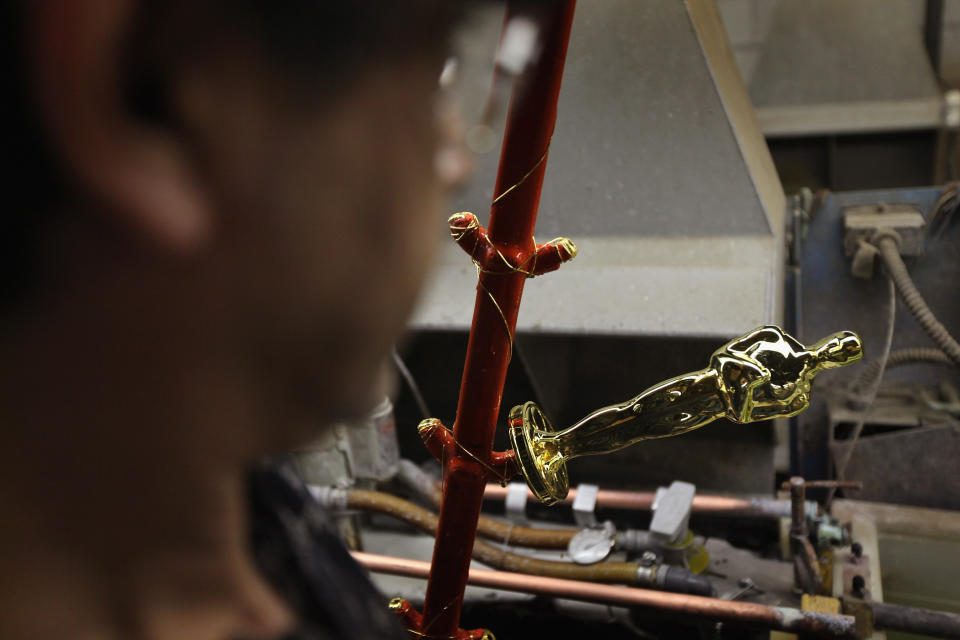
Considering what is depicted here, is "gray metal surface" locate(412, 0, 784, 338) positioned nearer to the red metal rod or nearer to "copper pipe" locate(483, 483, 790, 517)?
"copper pipe" locate(483, 483, 790, 517)

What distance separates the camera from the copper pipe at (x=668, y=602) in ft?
3.28

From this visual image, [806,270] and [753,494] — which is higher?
[806,270]

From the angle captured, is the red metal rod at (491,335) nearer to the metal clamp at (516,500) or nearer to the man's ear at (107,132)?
the man's ear at (107,132)

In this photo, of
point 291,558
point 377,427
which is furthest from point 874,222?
point 291,558

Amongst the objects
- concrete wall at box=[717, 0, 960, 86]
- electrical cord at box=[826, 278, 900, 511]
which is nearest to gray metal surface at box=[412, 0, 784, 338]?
electrical cord at box=[826, 278, 900, 511]

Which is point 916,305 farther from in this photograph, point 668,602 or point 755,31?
point 755,31

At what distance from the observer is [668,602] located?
1059 mm

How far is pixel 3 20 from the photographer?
190mm

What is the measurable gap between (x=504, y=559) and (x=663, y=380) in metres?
0.64

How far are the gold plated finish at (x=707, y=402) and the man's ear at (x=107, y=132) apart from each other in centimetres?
44

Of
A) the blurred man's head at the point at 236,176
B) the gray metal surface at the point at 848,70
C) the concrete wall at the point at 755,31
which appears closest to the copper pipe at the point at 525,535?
the blurred man's head at the point at 236,176

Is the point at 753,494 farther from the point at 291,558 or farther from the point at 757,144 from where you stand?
the point at 291,558

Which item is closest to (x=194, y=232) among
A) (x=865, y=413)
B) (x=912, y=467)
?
(x=912, y=467)

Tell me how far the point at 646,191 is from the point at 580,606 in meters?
0.89
